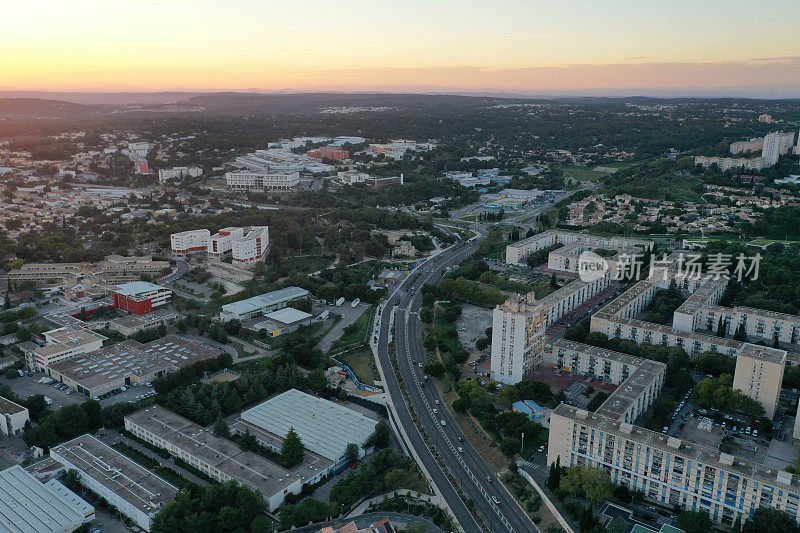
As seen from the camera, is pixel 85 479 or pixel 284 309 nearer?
pixel 85 479

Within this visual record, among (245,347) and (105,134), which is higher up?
(105,134)

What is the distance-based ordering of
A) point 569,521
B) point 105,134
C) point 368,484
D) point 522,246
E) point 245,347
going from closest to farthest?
1. point 569,521
2. point 368,484
3. point 245,347
4. point 522,246
5. point 105,134

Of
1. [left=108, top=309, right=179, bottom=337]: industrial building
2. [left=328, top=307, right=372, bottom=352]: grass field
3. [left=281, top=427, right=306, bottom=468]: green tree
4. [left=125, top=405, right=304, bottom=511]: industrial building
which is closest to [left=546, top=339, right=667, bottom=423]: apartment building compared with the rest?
[left=328, top=307, right=372, bottom=352]: grass field

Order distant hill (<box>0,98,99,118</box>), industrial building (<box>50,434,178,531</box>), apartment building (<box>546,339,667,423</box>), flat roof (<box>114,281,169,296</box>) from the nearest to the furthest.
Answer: industrial building (<box>50,434,178,531</box>) < apartment building (<box>546,339,667,423</box>) < flat roof (<box>114,281,169,296</box>) < distant hill (<box>0,98,99,118</box>)

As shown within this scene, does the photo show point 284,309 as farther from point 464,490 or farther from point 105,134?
point 105,134

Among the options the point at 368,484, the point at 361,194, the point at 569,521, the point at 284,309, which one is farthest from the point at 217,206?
the point at 569,521

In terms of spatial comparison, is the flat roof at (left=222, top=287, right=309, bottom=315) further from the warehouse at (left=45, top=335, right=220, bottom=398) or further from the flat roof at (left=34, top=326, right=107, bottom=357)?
the flat roof at (left=34, top=326, right=107, bottom=357)

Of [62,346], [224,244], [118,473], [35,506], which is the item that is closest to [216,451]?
[118,473]
